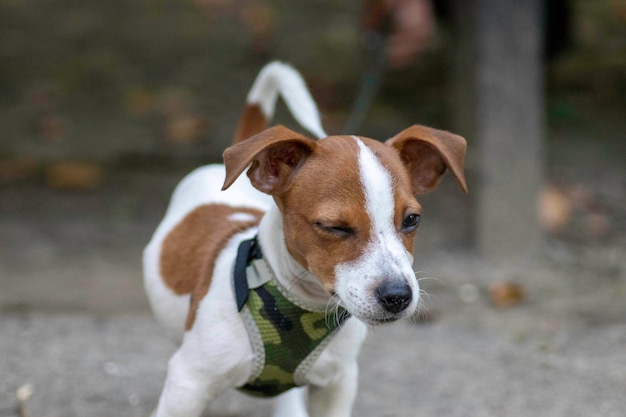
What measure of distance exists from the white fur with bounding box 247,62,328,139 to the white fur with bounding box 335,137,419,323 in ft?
2.75

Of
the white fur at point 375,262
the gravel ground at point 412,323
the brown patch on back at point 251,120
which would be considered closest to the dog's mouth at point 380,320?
the white fur at point 375,262

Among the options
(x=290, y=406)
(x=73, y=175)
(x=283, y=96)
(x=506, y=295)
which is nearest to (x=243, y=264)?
(x=290, y=406)

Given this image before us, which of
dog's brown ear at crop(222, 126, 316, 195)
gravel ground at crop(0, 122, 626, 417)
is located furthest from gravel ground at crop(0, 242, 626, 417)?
dog's brown ear at crop(222, 126, 316, 195)

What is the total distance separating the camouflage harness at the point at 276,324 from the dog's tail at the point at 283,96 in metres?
0.76

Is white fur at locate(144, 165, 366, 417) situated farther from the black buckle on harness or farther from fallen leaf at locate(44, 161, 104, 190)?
fallen leaf at locate(44, 161, 104, 190)

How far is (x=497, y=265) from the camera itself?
5.84 meters

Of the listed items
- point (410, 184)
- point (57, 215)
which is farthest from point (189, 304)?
point (57, 215)

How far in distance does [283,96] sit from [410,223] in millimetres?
1302

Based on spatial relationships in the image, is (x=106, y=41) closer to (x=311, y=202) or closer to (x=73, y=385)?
(x=73, y=385)

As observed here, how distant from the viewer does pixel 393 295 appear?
2.66 meters

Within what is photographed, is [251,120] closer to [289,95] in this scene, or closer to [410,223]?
[289,95]

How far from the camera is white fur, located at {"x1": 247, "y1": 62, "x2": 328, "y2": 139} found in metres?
3.72

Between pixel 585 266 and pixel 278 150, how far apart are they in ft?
10.9

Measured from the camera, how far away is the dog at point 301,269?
2.77 metres
